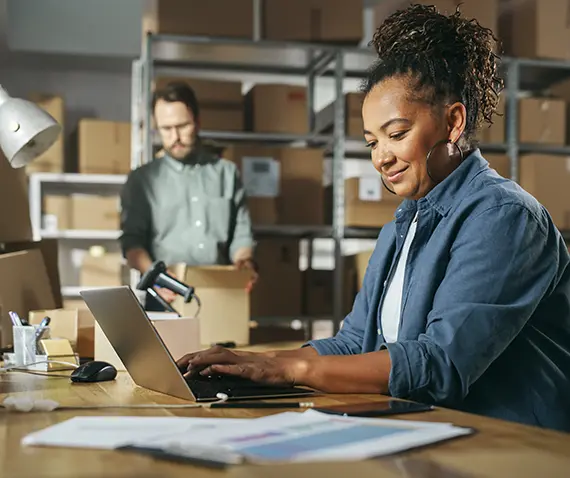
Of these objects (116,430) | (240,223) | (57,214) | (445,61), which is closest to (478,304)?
(445,61)

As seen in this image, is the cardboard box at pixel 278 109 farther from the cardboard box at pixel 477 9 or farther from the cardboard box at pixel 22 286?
the cardboard box at pixel 22 286

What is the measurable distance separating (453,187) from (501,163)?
2.97 m

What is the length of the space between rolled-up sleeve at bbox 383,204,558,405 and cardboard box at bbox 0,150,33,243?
1.63 metres

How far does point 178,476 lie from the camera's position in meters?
0.64

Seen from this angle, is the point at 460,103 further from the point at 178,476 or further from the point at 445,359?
the point at 178,476

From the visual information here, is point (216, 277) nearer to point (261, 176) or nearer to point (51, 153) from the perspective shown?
point (261, 176)

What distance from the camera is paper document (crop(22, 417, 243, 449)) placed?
2.53 feet

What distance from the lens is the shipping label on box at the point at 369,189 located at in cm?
406

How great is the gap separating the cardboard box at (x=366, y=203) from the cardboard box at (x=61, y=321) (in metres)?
2.24

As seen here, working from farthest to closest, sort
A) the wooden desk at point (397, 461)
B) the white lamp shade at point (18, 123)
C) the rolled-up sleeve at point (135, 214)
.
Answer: the rolled-up sleeve at point (135, 214), the white lamp shade at point (18, 123), the wooden desk at point (397, 461)

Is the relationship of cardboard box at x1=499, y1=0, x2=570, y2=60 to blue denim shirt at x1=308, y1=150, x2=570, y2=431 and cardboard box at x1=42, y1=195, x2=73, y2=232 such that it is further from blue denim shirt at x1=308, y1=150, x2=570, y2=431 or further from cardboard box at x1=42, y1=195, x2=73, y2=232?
blue denim shirt at x1=308, y1=150, x2=570, y2=431

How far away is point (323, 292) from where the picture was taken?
418cm

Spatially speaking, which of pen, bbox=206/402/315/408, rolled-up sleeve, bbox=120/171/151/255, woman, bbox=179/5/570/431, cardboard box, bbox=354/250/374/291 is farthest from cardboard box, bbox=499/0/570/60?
pen, bbox=206/402/315/408

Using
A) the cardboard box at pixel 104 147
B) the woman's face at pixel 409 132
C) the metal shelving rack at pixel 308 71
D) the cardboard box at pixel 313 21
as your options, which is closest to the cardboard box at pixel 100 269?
the cardboard box at pixel 104 147
